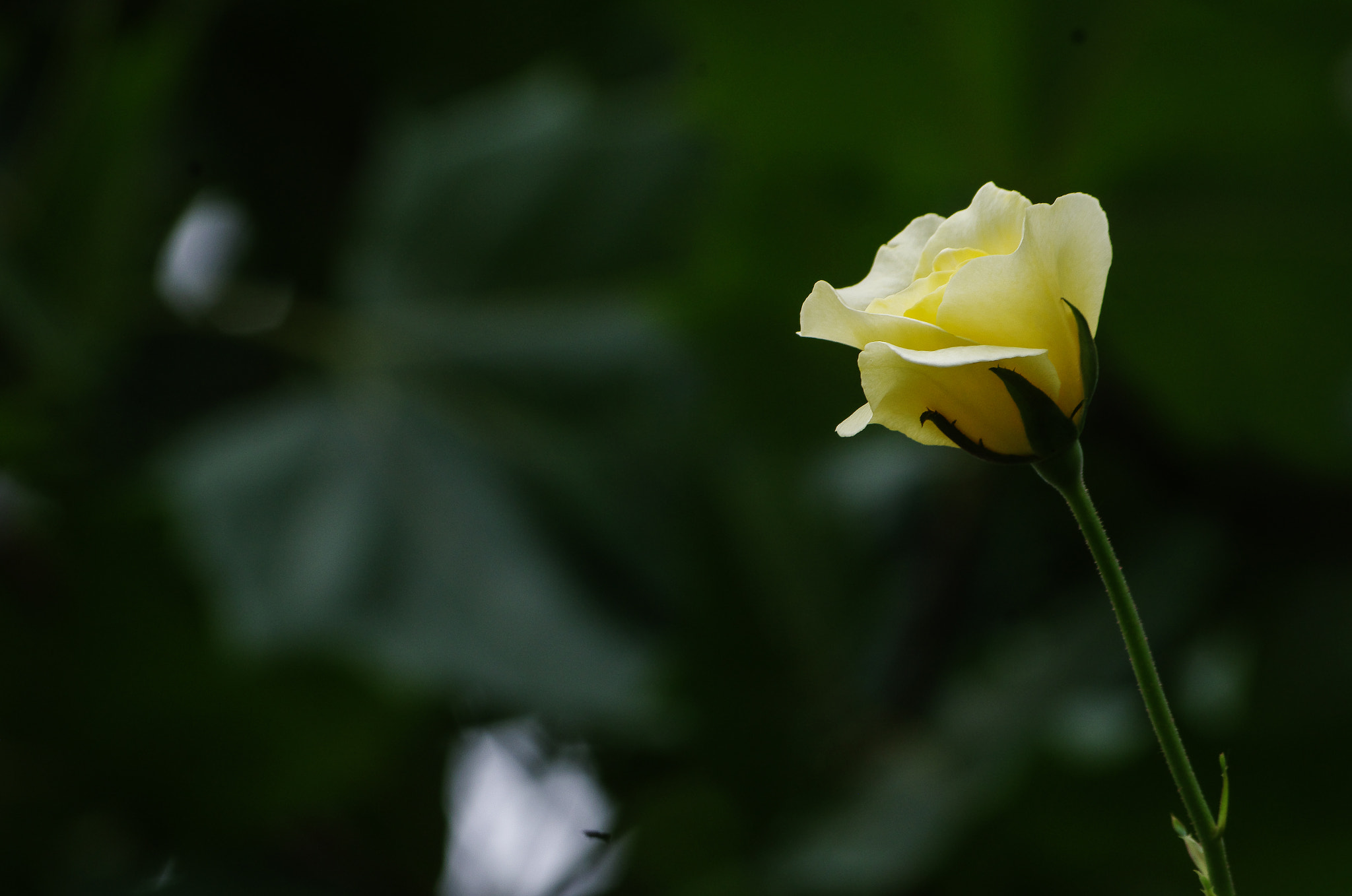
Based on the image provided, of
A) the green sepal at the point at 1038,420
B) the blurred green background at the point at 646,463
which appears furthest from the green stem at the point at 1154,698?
the blurred green background at the point at 646,463

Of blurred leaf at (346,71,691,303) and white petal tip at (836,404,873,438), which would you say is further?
blurred leaf at (346,71,691,303)

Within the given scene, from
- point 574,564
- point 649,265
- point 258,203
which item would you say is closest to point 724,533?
point 574,564

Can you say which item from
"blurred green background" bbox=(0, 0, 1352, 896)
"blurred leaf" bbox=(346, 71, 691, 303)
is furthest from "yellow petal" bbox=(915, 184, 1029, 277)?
"blurred leaf" bbox=(346, 71, 691, 303)

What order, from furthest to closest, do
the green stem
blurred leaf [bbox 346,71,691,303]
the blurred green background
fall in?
blurred leaf [bbox 346,71,691,303]
the blurred green background
the green stem

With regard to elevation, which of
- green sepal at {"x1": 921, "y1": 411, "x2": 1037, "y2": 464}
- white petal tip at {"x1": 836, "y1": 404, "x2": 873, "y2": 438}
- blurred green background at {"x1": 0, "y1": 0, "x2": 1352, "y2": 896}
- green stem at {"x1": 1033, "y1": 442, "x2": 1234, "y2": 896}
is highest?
white petal tip at {"x1": 836, "y1": 404, "x2": 873, "y2": 438}

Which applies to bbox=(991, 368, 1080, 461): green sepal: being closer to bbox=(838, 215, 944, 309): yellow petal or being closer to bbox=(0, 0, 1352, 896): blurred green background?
bbox=(838, 215, 944, 309): yellow petal

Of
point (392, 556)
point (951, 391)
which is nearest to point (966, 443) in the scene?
point (951, 391)
